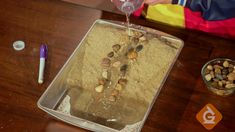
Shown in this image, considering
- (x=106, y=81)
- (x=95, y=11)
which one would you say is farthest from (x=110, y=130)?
(x=95, y=11)

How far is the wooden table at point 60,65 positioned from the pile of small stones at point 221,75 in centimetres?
3

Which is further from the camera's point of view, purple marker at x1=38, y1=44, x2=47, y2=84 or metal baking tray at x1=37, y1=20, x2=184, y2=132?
purple marker at x1=38, y1=44, x2=47, y2=84

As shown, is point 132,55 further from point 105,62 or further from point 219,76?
point 219,76

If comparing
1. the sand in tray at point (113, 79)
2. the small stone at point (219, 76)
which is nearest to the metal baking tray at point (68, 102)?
the sand in tray at point (113, 79)

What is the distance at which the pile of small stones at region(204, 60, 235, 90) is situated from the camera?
88 cm

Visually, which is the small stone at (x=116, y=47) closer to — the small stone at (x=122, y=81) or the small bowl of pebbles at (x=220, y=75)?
the small stone at (x=122, y=81)

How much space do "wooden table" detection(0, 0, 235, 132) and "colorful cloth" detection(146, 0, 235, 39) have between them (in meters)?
0.09

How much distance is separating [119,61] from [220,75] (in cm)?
27

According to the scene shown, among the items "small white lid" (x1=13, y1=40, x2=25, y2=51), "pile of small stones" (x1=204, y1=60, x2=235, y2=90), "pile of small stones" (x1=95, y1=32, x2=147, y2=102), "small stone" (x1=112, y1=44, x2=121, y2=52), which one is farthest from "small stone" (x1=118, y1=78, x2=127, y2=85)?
"small white lid" (x1=13, y1=40, x2=25, y2=51)

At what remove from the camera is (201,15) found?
1.12 meters

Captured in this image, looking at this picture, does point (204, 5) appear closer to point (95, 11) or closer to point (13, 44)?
point (95, 11)

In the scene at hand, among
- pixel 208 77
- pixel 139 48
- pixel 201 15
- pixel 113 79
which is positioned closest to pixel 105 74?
pixel 113 79

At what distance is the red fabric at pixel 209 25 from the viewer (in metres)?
1.13

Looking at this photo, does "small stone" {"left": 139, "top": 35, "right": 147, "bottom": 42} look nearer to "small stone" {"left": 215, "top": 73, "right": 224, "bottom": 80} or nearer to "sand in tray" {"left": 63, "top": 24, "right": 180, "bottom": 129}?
"sand in tray" {"left": 63, "top": 24, "right": 180, "bottom": 129}
